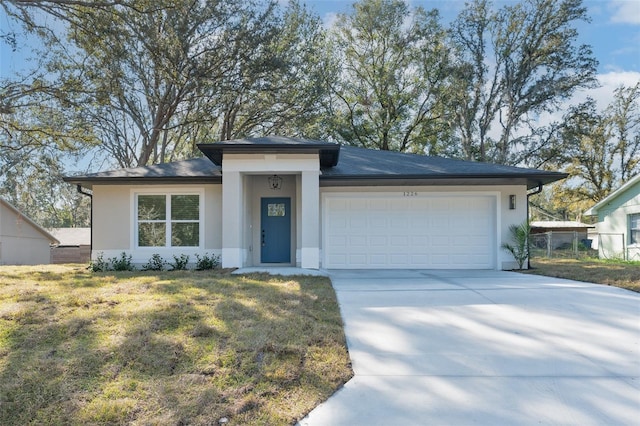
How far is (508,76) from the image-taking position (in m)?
24.9

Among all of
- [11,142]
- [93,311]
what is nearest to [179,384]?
[93,311]

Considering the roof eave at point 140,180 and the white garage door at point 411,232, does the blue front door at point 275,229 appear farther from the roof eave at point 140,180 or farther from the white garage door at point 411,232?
the roof eave at point 140,180

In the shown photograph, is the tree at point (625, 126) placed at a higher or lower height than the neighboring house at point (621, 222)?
higher

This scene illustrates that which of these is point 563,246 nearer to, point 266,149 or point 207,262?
point 266,149

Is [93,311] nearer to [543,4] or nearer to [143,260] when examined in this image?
[143,260]

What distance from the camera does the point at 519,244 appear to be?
11172mm

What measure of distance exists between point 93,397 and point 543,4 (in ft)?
92.1

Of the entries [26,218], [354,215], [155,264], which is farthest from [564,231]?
[26,218]

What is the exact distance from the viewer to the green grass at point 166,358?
3.23 m

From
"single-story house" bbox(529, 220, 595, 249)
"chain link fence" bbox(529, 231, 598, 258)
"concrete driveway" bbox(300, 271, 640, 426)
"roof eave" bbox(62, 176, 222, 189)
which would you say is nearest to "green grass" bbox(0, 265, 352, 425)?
"concrete driveway" bbox(300, 271, 640, 426)

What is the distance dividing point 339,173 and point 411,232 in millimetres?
2651

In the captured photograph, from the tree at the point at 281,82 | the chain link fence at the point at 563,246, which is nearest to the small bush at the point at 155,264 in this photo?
the tree at the point at 281,82

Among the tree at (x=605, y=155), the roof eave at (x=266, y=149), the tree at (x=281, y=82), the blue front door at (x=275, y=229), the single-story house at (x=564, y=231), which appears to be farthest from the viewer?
the single-story house at (x=564, y=231)

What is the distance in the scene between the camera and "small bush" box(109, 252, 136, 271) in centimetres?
1109
